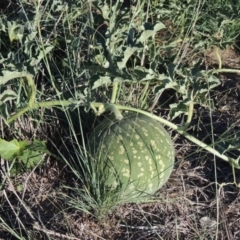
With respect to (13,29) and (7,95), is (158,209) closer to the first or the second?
(7,95)

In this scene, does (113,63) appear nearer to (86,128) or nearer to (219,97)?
(86,128)

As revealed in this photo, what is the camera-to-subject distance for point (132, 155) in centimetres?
236

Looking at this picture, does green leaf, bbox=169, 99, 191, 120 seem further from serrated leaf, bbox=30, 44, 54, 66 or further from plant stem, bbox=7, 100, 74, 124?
serrated leaf, bbox=30, 44, 54, 66

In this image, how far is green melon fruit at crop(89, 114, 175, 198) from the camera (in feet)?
7.74

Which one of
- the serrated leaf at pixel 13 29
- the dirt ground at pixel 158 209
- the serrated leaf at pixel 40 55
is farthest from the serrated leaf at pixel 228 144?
the serrated leaf at pixel 13 29

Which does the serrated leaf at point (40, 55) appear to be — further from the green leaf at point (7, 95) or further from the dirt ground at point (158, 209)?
the dirt ground at point (158, 209)

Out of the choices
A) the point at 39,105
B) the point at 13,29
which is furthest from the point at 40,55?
the point at 13,29

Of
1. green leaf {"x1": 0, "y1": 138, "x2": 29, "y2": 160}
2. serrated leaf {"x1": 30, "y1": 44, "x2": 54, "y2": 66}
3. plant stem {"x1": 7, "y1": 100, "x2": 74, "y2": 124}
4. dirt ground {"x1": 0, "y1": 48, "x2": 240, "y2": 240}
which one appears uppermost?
serrated leaf {"x1": 30, "y1": 44, "x2": 54, "y2": 66}

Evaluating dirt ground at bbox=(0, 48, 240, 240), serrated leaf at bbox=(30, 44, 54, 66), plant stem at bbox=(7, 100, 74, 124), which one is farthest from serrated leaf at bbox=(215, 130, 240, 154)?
serrated leaf at bbox=(30, 44, 54, 66)

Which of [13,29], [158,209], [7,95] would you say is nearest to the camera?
[7,95]

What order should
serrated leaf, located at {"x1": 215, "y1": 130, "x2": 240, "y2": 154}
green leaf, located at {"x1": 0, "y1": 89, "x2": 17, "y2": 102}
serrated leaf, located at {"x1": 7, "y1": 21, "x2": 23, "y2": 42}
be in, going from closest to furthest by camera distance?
green leaf, located at {"x1": 0, "y1": 89, "x2": 17, "y2": 102}, serrated leaf, located at {"x1": 215, "y1": 130, "x2": 240, "y2": 154}, serrated leaf, located at {"x1": 7, "y1": 21, "x2": 23, "y2": 42}

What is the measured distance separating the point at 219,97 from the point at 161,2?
576mm

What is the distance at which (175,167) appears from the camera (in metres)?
2.65

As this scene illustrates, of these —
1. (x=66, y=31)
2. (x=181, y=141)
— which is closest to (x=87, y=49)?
(x=66, y=31)
